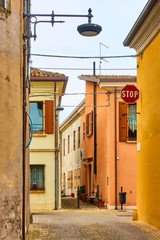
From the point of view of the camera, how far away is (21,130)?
33.7 feet

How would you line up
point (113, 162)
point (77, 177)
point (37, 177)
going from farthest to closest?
point (77, 177) → point (37, 177) → point (113, 162)

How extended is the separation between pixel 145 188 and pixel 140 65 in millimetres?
4265

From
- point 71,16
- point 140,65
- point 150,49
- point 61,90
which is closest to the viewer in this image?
point 71,16

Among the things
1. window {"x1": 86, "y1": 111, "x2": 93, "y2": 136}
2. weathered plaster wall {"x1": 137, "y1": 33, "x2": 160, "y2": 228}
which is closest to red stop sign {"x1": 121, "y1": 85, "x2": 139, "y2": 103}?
weathered plaster wall {"x1": 137, "y1": 33, "x2": 160, "y2": 228}

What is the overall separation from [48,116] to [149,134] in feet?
35.3

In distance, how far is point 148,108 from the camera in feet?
54.0

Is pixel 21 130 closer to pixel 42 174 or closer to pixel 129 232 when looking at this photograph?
pixel 129 232

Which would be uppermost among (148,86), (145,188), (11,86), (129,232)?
(148,86)

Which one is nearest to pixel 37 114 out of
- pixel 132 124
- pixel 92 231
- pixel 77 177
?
pixel 132 124

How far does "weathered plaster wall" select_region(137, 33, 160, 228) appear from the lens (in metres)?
15.3

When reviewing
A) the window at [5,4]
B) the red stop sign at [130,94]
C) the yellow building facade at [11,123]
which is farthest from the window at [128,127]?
the window at [5,4]

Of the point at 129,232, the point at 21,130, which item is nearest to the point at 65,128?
the point at 129,232

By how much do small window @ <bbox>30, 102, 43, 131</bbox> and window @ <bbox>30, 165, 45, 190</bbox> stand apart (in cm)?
201

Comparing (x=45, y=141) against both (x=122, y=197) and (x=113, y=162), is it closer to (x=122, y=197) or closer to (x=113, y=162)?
(x=113, y=162)
